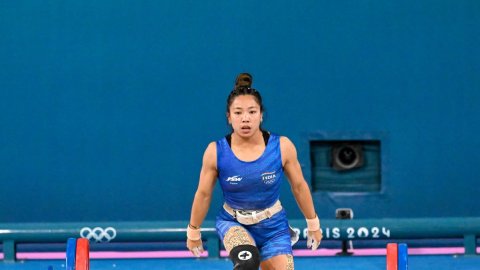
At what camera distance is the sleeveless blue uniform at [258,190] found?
5707mm

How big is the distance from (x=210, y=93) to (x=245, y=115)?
3007 mm

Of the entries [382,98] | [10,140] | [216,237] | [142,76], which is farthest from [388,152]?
[10,140]

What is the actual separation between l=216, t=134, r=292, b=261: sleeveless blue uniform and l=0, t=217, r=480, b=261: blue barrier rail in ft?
7.90

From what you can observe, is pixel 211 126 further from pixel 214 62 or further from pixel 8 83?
pixel 8 83

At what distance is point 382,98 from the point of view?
8648 millimetres

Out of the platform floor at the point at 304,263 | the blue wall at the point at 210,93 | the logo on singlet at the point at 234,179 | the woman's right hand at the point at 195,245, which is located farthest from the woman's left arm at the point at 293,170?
the blue wall at the point at 210,93

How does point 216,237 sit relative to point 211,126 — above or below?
below

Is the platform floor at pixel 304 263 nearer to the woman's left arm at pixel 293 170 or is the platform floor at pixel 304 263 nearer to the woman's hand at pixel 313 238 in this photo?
the woman's hand at pixel 313 238

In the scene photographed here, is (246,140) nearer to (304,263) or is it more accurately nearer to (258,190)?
(258,190)

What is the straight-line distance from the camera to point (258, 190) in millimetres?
5750

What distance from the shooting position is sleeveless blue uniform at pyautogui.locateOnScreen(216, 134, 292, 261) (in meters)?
5.71

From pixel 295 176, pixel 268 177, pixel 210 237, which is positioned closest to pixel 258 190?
pixel 268 177

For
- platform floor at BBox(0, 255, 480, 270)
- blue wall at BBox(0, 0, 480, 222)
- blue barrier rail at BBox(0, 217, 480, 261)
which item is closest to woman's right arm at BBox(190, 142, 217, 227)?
platform floor at BBox(0, 255, 480, 270)

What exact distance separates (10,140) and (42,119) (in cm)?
35
